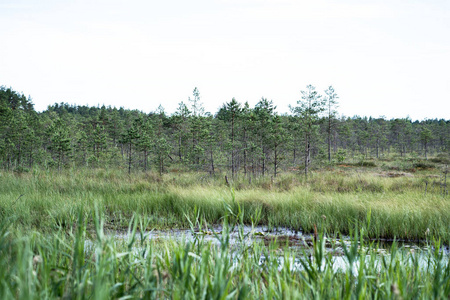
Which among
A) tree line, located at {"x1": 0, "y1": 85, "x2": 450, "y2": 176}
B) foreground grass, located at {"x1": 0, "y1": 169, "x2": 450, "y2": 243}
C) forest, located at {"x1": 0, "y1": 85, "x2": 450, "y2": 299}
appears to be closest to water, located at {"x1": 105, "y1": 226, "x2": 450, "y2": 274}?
forest, located at {"x1": 0, "y1": 85, "x2": 450, "y2": 299}

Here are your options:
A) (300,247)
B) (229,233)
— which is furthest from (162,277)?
(300,247)

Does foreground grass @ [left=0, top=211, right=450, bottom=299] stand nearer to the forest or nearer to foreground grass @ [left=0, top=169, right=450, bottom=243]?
the forest

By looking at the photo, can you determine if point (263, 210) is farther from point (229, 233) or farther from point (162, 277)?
point (162, 277)

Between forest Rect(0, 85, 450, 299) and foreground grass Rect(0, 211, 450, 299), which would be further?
forest Rect(0, 85, 450, 299)

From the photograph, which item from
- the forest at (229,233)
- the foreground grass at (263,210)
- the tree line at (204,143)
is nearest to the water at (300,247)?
the forest at (229,233)

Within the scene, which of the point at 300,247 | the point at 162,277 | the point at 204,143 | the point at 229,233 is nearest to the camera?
the point at 162,277

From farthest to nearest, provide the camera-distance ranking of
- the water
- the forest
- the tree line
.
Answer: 1. the tree line
2. the water
3. the forest

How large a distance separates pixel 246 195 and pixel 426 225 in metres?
4.71

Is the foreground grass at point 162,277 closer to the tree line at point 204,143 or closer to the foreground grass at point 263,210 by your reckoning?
the foreground grass at point 263,210

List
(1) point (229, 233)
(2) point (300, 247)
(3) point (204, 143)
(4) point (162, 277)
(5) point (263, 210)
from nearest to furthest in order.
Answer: (4) point (162, 277), (1) point (229, 233), (2) point (300, 247), (5) point (263, 210), (3) point (204, 143)

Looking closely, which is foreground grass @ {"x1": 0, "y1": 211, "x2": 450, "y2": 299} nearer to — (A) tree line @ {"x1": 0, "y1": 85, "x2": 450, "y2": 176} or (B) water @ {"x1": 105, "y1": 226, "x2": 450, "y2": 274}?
(B) water @ {"x1": 105, "y1": 226, "x2": 450, "y2": 274}

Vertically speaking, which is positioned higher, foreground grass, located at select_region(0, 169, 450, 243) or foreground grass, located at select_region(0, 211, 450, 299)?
foreground grass, located at select_region(0, 211, 450, 299)

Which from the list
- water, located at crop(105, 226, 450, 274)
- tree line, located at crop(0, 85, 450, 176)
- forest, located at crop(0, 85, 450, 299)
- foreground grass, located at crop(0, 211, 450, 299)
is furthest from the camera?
tree line, located at crop(0, 85, 450, 176)

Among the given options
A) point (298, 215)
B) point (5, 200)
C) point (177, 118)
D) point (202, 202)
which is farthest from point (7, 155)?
point (298, 215)
